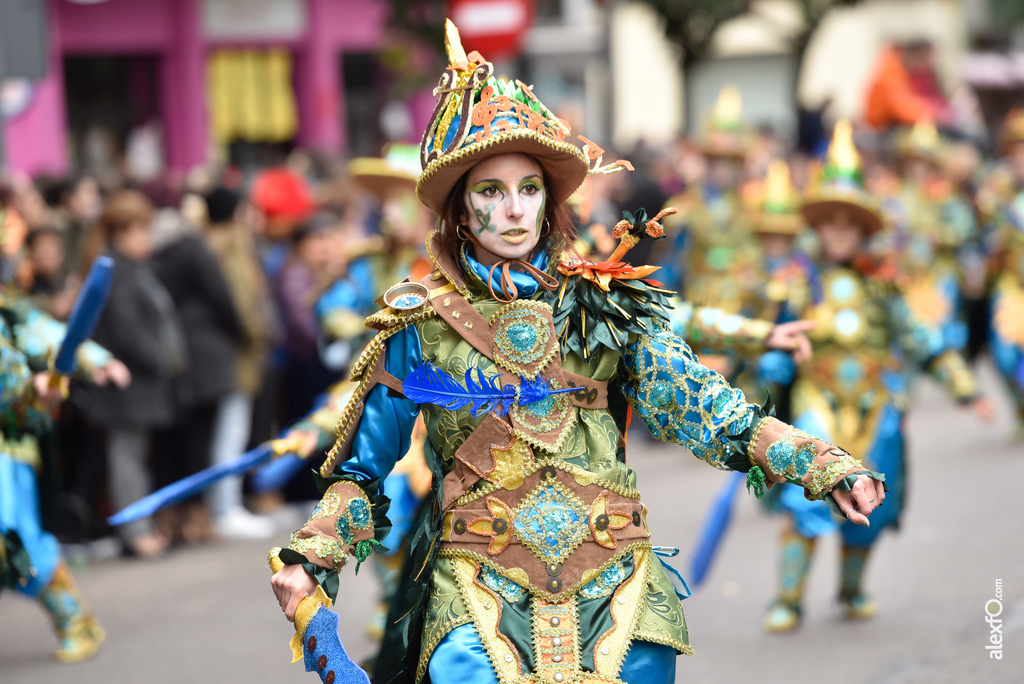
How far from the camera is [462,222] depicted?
338cm

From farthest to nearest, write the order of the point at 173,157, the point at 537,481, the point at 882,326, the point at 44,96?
the point at 173,157 → the point at 44,96 → the point at 882,326 → the point at 537,481

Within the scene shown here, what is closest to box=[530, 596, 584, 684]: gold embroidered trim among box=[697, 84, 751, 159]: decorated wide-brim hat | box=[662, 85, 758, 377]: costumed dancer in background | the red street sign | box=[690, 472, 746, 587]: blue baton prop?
box=[690, 472, 746, 587]: blue baton prop

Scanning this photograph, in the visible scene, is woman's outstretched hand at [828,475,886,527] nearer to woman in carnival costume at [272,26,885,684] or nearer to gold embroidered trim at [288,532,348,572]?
woman in carnival costume at [272,26,885,684]

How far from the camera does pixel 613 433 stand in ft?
10.9

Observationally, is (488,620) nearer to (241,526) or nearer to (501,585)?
(501,585)

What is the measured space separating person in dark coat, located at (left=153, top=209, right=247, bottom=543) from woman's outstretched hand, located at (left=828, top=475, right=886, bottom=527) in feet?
20.0

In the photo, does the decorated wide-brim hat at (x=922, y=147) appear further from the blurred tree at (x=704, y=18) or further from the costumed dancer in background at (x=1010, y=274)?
the blurred tree at (x=704, y=18)

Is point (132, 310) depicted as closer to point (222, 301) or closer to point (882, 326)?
point (222, 301)

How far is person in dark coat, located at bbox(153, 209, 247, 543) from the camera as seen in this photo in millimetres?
8508

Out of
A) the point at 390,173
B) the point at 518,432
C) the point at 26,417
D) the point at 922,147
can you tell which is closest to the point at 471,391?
the point at 518,432

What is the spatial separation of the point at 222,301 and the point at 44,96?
677 cm

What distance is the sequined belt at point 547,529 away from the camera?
3.16 m

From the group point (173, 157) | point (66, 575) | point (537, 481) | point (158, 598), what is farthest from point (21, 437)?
point (173, 157)

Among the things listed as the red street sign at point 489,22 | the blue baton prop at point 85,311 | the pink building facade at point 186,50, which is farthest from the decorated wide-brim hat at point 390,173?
the pink building facade at point 186,50
